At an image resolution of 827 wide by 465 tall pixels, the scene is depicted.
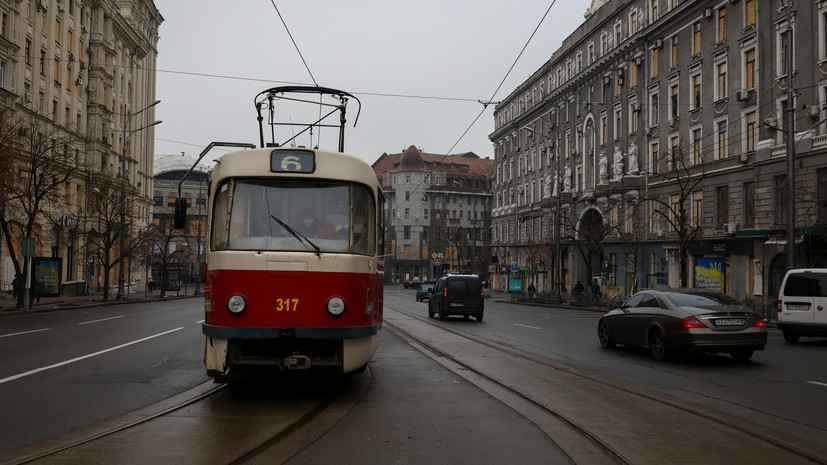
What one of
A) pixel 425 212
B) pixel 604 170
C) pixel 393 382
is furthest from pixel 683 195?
pixel 425 212

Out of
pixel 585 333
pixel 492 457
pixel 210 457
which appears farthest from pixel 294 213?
pixel 585 333

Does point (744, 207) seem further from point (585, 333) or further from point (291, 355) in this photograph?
point (291, 355)

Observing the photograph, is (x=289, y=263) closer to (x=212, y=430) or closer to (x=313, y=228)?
(x=313, y=228)

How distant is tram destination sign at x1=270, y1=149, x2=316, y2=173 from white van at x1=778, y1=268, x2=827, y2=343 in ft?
46.5

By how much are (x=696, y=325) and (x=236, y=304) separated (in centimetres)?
863

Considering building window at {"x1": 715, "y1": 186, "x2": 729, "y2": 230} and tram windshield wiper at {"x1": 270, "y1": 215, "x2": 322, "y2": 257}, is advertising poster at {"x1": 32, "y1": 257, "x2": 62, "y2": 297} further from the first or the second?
building window at {"x1": 715, "y1": 186, "x2": 729, "y2": 230}

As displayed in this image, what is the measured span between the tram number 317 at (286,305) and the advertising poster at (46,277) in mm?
29062

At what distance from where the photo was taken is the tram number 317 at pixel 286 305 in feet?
26.4

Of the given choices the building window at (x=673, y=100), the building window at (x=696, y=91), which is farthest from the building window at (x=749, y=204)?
the building window at (x=673, y=100)

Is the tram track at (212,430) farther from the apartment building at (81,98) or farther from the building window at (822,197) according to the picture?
the building window at (822,197)

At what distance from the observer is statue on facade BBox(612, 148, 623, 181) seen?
48.6 metres

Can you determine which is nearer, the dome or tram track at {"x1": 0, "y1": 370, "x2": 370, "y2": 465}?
tram track at {"x1": 0, "y1": 370, "x2": 370, "y2": 465}

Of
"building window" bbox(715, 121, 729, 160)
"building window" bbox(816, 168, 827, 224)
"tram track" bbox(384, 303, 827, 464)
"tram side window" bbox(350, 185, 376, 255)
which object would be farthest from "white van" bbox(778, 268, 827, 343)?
"building window" bbox(715, 121, 729, 160)

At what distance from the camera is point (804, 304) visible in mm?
17375
